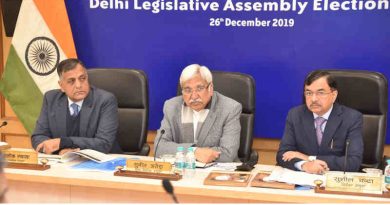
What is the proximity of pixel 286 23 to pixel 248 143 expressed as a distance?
102 centimetres

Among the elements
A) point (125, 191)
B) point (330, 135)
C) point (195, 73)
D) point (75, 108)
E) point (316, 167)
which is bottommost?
point (125, 191)

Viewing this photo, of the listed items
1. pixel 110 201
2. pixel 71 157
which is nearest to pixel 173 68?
pixel 71 157

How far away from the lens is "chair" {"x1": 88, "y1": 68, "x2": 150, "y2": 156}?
11.7 ft

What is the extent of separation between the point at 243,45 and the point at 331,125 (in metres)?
1.18

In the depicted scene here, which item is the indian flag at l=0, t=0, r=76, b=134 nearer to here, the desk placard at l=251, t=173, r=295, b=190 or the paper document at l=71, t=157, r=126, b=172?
the paper document at l=71, t=157, r=126, b=172

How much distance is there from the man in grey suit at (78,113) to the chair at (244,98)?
2.42ft

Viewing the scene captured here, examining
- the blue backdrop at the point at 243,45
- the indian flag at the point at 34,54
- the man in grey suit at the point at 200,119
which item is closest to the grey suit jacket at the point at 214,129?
the man in grey suit at the point at 200,119

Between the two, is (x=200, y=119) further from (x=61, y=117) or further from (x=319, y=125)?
(x=61, y=117)

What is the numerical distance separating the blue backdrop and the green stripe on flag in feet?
1.60

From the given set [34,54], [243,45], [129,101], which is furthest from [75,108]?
[243,45]

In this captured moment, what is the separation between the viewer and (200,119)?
332 cm

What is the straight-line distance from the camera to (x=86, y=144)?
328 centimetres

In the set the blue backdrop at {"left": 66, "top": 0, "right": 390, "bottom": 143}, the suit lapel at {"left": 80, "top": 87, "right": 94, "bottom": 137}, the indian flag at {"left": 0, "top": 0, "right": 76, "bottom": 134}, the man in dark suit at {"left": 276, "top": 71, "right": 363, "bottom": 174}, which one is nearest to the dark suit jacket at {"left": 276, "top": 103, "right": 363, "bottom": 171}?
the man in dark suit at {"left": 276, "top": 71, "right": 363, "bottom": 174}

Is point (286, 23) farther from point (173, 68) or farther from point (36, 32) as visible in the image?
point (36, 32)
